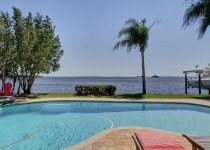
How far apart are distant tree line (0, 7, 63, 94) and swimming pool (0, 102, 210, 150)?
20.6 feet

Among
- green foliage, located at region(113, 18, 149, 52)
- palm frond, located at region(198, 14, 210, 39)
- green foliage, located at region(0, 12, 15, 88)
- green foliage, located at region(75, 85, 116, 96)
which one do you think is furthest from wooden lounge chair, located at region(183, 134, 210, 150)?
green foliage, located at region(0, 12, 15, 88)

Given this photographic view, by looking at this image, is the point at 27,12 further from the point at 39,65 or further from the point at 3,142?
the point at 3,142

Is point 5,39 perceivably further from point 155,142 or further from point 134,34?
point 155,142

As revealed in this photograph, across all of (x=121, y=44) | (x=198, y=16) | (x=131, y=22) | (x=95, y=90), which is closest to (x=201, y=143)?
(x=95, y=90)

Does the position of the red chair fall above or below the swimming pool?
above

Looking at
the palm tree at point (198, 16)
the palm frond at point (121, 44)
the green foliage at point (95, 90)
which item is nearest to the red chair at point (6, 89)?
the green foliage at point (95, 90)

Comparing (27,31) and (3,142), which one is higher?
(27,31)

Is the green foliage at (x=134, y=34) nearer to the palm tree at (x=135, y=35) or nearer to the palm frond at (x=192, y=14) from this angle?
the palm tree at (x=135, y=35)

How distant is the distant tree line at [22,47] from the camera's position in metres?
21.4

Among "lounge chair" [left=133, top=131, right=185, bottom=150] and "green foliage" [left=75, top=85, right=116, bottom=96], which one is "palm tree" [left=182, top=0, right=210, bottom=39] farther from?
"lounge chair" [left=133, top=131, right=185, bottom=150]

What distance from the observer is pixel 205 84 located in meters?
36.1

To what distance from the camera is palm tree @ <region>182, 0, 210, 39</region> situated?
801 inches

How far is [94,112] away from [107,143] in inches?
330

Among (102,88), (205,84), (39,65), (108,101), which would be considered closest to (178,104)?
(108,101)
